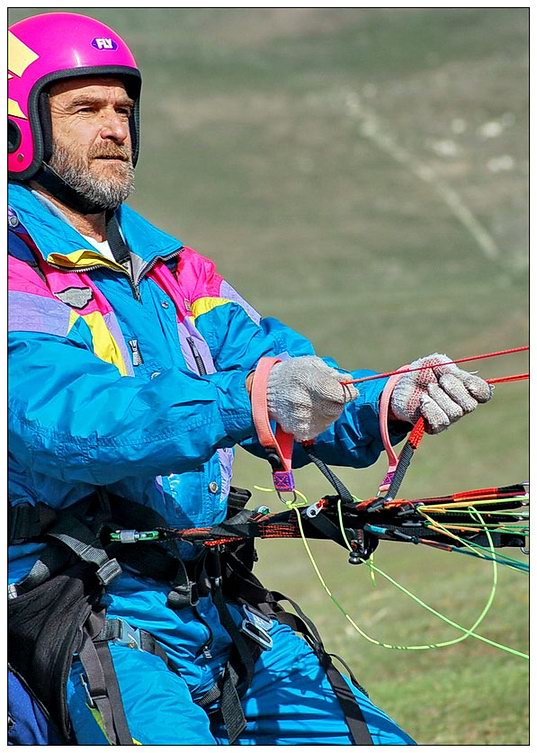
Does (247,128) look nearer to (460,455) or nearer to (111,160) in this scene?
(460,455)

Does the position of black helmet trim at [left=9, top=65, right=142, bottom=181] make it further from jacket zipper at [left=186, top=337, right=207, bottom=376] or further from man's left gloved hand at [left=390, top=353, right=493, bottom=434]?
man's left gloved hand at [left=390, top=353, right=493, bottom=434]

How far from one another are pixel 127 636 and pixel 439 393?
1126mm

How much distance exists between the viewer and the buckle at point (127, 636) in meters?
3.30

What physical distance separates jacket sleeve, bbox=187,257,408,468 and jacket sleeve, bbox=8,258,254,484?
688 mm

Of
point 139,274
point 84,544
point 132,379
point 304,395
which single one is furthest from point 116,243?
point 304,395

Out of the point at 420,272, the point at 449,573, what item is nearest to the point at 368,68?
the point at 420,272

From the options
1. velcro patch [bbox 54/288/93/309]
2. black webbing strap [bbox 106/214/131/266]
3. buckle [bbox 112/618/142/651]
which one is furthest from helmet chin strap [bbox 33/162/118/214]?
buckle [bbox 112/618/142/651]

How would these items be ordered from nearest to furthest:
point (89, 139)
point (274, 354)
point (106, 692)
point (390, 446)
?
point (106, 692) < point (390, 446) < point (89, 139) < point (274, 354)

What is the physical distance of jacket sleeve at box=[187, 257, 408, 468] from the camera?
3.73 metres

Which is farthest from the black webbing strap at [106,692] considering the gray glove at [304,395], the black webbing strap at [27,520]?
the gray glove at [304,395]

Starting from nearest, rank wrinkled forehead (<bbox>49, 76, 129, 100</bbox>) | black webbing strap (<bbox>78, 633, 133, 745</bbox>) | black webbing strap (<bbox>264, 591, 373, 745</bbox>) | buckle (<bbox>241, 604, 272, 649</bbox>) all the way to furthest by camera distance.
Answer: black webbing strap (<bbox>78, 633, 133, 745</bbox>)
black webbing strap (<bbox>264, 591, 373, 745</bbox>)
buckle (<bbox>241, 604, 272, 649</bbox>)
wrinkled forehead (<bbox>49, 76, 129, 100</bbox>)

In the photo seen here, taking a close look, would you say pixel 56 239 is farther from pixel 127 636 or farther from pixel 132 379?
pixel 127 636

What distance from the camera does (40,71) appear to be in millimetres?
3699

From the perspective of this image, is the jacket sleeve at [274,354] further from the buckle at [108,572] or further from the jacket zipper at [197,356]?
the buckle at [108,572]
